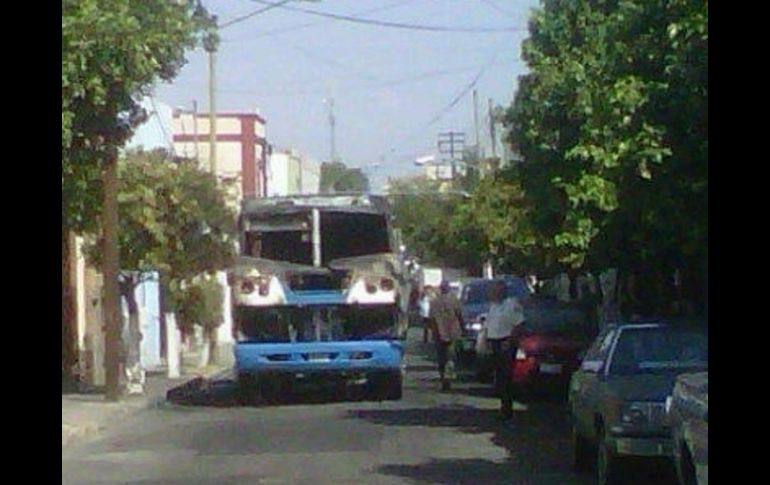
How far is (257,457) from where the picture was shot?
72.1ft

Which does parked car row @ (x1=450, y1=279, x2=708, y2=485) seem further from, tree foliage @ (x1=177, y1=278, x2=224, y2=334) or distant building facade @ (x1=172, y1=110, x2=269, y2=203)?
distant building facade @ (x1=172, y1=110, x2=269, y2=203)

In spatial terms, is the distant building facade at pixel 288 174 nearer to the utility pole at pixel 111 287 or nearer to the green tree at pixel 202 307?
the green tree at pixel 202 307

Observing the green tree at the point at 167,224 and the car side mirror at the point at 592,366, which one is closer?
the car side mirror at the point at 592,366

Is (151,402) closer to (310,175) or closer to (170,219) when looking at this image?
(170,219)

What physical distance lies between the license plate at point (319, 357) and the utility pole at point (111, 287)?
3.53 m

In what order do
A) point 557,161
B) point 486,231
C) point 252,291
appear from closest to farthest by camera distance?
point 557,161, point 252,291, point 486,231

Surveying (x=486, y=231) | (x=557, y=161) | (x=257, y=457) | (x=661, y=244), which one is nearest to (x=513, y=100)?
(x=557, y=161)

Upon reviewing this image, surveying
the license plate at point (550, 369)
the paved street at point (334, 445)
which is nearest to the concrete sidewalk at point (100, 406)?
the paved street at point (334, 445)

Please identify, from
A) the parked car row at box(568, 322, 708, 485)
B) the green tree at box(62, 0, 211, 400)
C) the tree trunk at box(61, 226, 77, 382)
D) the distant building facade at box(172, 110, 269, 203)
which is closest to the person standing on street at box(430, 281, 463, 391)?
the tree trunk at box(61, 226, 77, 382)

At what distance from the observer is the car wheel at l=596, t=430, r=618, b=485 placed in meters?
17.2

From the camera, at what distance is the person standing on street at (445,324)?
32750 mm
